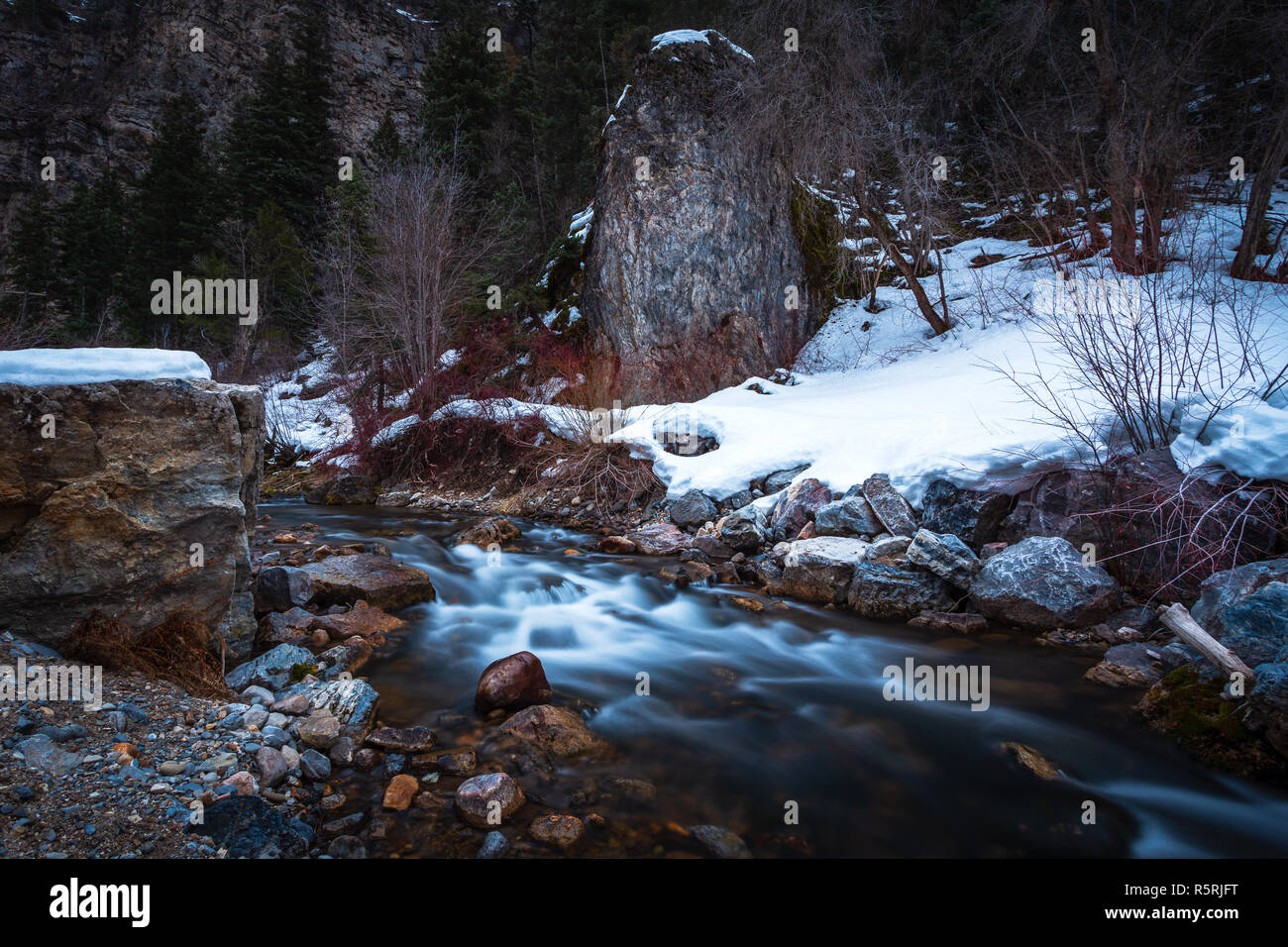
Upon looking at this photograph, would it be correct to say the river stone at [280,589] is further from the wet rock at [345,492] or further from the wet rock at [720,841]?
the wet rock at [345,492]

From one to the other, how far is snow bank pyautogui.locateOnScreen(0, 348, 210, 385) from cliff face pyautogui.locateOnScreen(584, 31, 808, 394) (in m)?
9.10

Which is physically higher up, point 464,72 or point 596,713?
point 464,72

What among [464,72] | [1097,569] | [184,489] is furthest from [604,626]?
[464,72]

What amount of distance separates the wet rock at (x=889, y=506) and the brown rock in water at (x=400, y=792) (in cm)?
428

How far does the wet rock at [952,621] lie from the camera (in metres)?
4.29

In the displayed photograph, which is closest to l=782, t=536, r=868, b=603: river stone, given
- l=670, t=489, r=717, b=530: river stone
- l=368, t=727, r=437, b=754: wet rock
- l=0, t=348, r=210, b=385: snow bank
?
l=670, t=489, r=717, b=530: river stone

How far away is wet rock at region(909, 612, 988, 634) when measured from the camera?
4285mm

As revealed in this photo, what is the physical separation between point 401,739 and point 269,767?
56 cm

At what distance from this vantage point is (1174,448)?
167 inches

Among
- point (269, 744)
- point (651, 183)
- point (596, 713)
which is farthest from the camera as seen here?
point (651, 183)

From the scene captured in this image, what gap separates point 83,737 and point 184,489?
1.27 metres

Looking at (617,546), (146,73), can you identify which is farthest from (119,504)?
(146,73)
